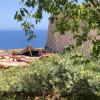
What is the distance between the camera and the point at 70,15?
9.61 m

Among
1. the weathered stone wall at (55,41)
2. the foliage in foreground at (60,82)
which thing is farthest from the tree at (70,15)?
the weathered stone wall at (55,41)

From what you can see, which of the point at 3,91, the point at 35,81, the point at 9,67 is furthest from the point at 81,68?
the point at 9,67

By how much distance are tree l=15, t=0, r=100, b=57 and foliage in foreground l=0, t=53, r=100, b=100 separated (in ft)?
7.10

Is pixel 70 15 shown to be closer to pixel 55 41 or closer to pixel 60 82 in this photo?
pixel 60 82

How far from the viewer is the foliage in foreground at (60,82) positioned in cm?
1175

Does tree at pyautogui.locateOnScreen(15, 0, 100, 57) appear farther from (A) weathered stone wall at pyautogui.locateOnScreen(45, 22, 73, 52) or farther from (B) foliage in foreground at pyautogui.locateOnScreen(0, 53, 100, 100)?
(A) weathered stone wall at pyautogui.locateOnScreen(45, 22, 73, 52)

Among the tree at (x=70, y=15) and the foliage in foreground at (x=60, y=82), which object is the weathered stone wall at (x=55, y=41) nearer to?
the foliage in foreground at (x=60, y=82)

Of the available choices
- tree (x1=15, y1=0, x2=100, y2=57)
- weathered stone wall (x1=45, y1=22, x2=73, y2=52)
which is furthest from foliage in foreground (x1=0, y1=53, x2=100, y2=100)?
weathered stone wall (x1=45, y1=22, x2=73, y2=52)

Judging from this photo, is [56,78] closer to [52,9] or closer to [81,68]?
[81,68]

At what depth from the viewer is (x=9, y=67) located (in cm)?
1667

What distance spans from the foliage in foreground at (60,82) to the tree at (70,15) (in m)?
2.16

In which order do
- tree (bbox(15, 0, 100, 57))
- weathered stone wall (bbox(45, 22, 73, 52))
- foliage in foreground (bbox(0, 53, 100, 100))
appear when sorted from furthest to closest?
weathered stone wall (bbox(45, 22, 73, 52)) → foliage in foreground (bbox(0, 53, 100, 100)) → tree (bbox(15, 0, 100, 57))

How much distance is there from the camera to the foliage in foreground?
11.8m

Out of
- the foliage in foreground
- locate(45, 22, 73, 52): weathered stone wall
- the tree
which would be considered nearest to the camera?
the tree
